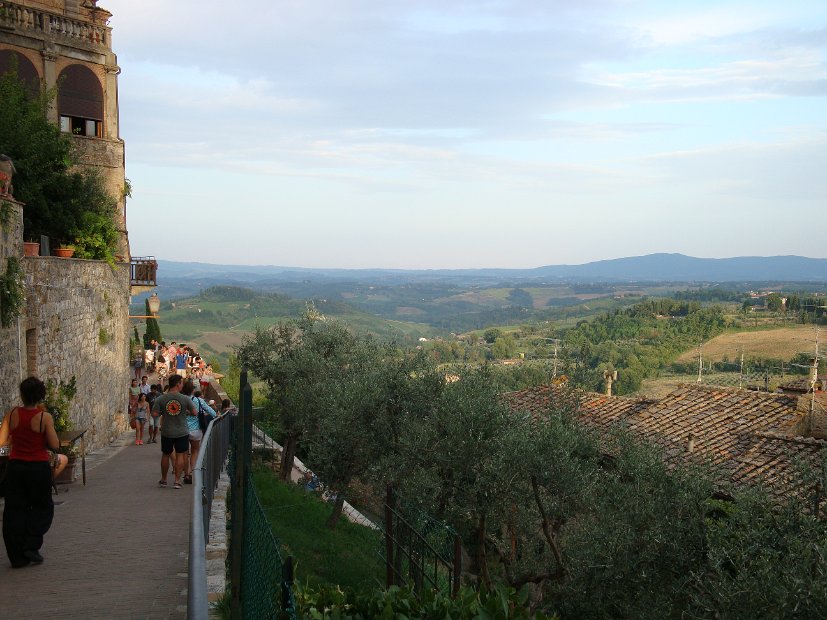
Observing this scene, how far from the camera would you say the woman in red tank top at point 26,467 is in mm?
7582

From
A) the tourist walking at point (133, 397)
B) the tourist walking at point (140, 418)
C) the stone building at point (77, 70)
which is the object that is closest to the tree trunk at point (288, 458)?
the tourist walking at point (133, 397)

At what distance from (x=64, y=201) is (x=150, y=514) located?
12.7 meters

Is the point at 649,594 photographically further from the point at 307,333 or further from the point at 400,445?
the point at 307,333

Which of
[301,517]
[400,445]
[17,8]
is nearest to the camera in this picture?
[400,445]

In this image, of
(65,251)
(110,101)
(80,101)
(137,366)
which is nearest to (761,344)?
(137,366)

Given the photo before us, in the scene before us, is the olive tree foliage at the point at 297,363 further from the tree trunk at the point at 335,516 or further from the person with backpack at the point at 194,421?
the person with backpack at the point at 194,421

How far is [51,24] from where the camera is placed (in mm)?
25125

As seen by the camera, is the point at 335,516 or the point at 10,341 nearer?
the point at 10,341

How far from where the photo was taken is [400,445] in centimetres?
1623

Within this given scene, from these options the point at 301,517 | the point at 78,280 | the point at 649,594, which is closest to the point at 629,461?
the point at 649,594

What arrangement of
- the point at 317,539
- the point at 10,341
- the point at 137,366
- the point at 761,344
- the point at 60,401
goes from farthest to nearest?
the point at 761,344 → the point at 137,366 → the point at 317,539 → the point at 60,401 → the point at 10,341

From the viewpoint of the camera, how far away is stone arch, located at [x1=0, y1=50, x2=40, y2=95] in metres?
24.3

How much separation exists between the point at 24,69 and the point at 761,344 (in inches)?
2360

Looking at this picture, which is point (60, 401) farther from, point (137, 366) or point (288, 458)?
point (137, 366)
